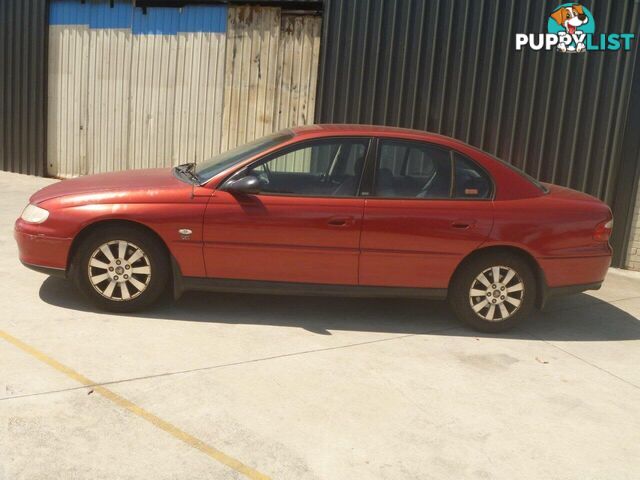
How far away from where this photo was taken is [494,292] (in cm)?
615

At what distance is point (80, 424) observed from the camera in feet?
13.5

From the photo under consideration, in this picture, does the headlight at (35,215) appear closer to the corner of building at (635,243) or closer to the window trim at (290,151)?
the window trim at (290,151)

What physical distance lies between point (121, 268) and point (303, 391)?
6.44 ft

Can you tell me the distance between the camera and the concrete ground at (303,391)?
3.92m

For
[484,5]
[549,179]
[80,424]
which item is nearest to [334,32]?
[484,5]

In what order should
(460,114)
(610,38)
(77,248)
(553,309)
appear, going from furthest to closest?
(460,114) → (610,38) → (553,309) → (77,248)

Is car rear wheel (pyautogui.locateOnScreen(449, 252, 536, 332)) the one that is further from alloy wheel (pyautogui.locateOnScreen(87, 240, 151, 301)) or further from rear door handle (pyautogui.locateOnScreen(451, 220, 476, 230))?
alloy wheel (pyautogui.locateOnScreen(87, 240, 151, 301))

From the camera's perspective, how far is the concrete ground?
3918 millimetres

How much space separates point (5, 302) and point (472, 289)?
3733 millimetres

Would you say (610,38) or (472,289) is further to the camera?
(610,38)

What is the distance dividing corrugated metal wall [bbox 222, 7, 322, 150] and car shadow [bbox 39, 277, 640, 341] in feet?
14.5

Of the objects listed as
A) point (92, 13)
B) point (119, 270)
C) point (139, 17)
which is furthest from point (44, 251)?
point (92, 13)

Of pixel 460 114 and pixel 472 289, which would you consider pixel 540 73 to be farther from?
pixel 472 289

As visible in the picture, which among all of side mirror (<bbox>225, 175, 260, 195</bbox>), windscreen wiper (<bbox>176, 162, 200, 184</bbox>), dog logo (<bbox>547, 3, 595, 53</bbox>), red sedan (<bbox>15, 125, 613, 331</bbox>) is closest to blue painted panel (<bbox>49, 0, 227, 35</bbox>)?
dog logo (<bbox>547, 3, 595, 53</bbox>)
